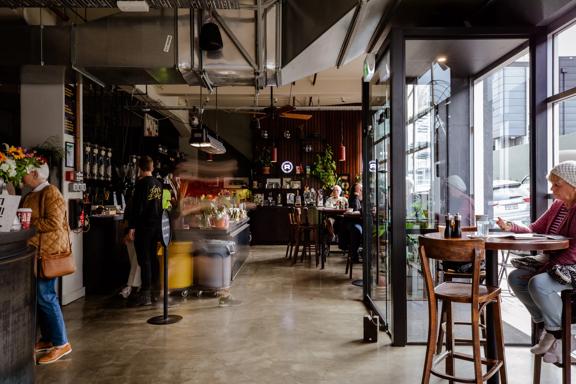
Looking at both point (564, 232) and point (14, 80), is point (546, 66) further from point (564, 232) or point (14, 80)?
point (14, 80)

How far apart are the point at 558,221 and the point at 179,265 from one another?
4.37 metres

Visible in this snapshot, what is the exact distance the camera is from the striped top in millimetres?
3287

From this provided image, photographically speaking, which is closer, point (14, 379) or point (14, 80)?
point (14, 379)

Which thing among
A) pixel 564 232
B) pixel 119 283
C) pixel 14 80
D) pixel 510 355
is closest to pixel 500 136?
pixel 564 232

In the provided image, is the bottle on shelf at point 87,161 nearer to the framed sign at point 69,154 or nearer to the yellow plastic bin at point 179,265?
the framed sign at point 69,154

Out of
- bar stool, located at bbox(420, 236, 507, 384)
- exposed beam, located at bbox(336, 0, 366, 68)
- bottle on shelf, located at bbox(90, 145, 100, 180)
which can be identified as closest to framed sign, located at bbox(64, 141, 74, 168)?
bottle on shelf, located at bbox(90, 145, 100, 180)

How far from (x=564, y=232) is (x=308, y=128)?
1054 centimetres

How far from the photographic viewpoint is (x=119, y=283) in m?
6.54

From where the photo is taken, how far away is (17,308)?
9.43 feet

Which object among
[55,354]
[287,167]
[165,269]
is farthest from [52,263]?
[287,167]

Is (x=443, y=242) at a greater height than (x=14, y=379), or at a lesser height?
greater

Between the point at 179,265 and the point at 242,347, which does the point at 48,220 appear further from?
the point at 179,265

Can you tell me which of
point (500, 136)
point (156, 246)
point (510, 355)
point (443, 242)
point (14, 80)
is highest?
point (14, 80)

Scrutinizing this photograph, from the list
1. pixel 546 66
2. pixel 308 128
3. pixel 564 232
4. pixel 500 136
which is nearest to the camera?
pixel 564 232
